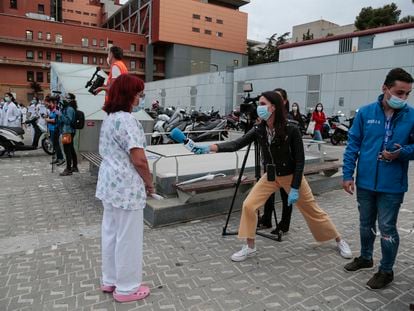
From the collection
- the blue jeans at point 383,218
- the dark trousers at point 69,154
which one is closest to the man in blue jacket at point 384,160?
the blue jeans at point 383,218

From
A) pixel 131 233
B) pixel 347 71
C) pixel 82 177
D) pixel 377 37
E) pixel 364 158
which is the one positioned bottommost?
pixel 82 177

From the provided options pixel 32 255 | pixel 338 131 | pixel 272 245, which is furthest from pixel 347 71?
pixel 32 255

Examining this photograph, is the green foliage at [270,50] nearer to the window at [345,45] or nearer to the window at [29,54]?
the window at [345,45]

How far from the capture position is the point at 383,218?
3.15 metres

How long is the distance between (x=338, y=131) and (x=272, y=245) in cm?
1202

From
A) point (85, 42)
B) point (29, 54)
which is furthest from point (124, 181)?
point (85, 42)

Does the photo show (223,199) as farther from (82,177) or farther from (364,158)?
(82,177)

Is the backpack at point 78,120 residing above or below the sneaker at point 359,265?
above

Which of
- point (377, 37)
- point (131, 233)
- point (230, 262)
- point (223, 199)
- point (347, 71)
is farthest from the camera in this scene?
point (377, 37)

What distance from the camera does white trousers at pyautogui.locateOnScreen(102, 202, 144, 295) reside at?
114 inches

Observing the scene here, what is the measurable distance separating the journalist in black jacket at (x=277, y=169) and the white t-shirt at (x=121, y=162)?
908 millimetres

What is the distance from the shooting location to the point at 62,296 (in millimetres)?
3035

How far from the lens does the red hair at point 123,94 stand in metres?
2.84

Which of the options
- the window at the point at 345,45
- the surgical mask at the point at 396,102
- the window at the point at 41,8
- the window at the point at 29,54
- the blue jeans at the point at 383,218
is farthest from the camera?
the window at the point at 41,8
